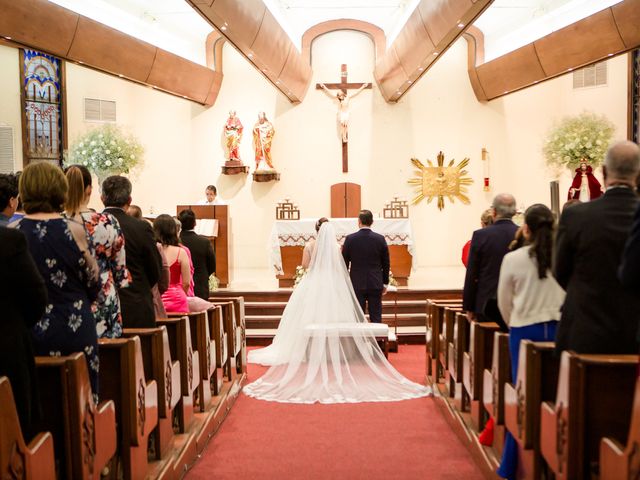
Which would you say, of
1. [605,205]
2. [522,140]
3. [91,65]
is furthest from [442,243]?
[605,205]

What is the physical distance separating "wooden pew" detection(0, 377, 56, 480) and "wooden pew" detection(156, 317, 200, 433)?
71.1 inches

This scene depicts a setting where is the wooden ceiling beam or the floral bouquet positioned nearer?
the wooden ceiling beam

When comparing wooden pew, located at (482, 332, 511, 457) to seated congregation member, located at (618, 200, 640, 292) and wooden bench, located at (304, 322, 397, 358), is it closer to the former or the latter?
seated congregation member, located at (618, 200, 640, 292)

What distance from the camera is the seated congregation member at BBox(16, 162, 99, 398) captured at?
2582 millimetres

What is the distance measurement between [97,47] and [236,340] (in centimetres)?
516

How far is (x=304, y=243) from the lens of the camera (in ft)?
31.2

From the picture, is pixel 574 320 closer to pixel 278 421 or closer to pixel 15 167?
pixel 278 421

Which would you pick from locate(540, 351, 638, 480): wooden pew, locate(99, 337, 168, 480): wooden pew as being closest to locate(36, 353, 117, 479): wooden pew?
locate(99, 337, 168, 480): wooden pew

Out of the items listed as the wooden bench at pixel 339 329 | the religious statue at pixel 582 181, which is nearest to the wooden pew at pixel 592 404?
the wooden bench at pixel 339 329

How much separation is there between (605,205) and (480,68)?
10.2 m

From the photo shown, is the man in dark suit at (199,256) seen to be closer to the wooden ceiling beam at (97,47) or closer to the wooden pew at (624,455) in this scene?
the wooden ceiling beam at (97,47)

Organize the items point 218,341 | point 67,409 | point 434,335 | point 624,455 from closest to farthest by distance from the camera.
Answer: point 624,455
point 67,409
point 218,341
point 434,335

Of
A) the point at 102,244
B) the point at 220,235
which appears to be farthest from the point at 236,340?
the point at 220,235

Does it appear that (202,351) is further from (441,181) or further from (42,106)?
(441,181)
